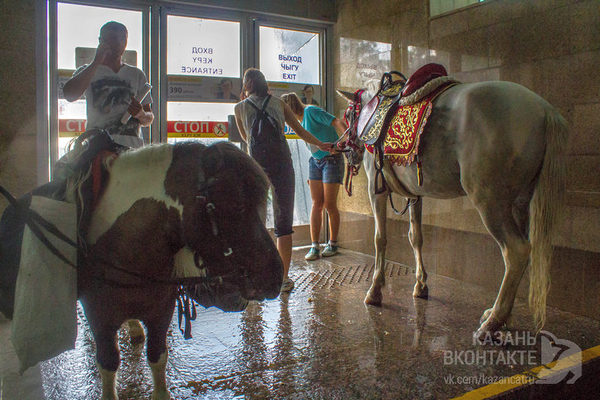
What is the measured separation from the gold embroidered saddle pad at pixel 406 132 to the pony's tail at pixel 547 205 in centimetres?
83

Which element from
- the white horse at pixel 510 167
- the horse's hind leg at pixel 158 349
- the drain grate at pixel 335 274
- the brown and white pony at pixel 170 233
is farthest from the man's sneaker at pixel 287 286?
the brown and white pony at pixel 170 233

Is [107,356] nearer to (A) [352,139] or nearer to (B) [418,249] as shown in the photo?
(A) [352,139]

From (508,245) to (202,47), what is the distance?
14.9ft

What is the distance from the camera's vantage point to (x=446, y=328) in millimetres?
3467

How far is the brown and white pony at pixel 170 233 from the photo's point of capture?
166cm

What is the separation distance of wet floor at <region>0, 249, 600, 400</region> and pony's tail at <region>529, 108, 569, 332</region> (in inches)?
16.2

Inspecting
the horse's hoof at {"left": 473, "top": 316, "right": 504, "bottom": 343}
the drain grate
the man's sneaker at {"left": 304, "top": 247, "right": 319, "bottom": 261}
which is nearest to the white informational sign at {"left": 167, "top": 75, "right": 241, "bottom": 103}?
the man's sneaker at {"left": 304, "top": 247, "right": 319, "bottom": 261}

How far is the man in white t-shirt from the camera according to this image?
2.63 metres

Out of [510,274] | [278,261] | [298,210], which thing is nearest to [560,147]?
[510,274]

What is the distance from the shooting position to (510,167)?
3.04 m

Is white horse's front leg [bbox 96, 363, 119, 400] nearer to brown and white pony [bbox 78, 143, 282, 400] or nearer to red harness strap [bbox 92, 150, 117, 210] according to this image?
brown and white pony [bbox 78, 143, 282, 400]

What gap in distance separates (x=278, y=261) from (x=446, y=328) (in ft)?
7.35

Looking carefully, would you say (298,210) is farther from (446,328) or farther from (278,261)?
(278,261)

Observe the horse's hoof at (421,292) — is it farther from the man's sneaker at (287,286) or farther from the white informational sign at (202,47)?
the white informational sign at (202,47)
